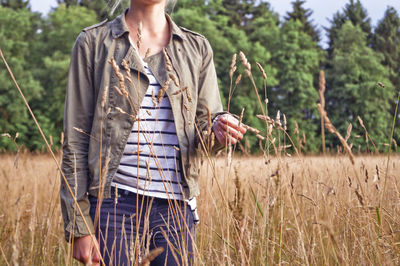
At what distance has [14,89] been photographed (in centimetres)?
2417

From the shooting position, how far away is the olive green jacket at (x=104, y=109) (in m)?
1.80

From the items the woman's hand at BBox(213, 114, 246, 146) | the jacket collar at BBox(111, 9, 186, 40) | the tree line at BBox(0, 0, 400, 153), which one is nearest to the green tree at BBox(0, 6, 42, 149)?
the tree line at BBox(0, 0, 400, 153)

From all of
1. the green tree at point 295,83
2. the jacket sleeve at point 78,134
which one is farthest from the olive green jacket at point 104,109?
the green tree at point 295,83

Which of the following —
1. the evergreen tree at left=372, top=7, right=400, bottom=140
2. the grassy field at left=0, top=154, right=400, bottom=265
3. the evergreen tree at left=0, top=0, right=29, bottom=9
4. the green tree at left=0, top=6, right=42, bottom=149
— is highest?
the evergreen tree at left=0, top=0, right=29, bottom=9

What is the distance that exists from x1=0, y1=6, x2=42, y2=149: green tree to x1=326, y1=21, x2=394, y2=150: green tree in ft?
67.1

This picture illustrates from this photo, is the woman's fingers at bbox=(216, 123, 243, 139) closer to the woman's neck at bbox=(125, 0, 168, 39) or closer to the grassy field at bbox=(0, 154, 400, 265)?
the grassy field at bbox=(0, 154, 400, 265)

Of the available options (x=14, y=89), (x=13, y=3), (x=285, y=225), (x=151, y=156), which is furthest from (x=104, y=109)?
(x=13, y=3)

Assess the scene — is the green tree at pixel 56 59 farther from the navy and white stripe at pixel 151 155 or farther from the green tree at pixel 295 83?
the navy and white stripe at pixel 151 155

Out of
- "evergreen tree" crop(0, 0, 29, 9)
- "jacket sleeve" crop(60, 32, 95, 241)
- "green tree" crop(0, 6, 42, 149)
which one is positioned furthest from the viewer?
"evergreen tree" crop(0, 0, 29, 9)

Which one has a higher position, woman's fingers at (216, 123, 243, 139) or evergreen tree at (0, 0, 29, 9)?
evergreen tree at (0, 0, 29, 9)

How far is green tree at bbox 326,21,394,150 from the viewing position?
99.6 feet

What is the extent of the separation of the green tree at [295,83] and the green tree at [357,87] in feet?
6.08

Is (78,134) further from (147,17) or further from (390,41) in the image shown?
(390,41)

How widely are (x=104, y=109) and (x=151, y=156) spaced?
30 cm
